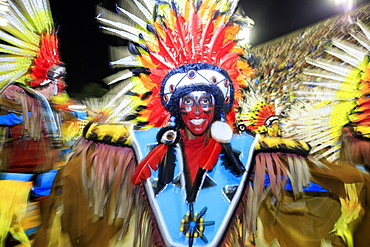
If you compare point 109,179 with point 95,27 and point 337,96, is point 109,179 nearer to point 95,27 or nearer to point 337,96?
point 337,96

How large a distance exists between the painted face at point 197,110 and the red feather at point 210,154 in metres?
0.08

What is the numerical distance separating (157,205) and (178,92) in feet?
1.73

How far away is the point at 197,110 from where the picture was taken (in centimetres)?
116

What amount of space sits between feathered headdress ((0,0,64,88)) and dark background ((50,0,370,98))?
37cm

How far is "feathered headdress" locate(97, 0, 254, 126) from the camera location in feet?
4.02

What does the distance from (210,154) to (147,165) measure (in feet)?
0.96

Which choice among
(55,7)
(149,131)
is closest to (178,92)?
(149,131)

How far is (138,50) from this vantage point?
131 cm

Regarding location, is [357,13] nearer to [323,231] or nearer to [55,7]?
[323,231]

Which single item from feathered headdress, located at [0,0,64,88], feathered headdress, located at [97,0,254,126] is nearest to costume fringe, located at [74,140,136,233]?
feathered headdress, located at [97,0,254,126]

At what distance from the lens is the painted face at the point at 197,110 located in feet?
3.82

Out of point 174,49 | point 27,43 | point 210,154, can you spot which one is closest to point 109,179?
point 210,154

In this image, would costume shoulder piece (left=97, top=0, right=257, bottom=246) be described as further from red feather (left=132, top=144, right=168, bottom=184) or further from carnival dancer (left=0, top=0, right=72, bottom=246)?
carnival dancer (left=0, top=0, right=72, bottom=246)

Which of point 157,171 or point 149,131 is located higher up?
point 149,131
